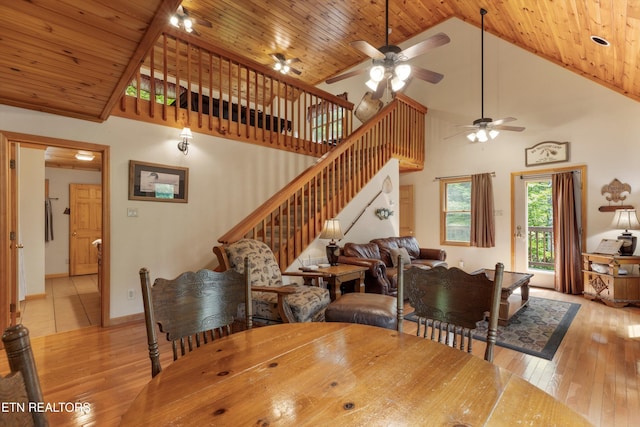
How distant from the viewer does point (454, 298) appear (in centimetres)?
145

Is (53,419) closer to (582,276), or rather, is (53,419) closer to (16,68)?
(16,68)

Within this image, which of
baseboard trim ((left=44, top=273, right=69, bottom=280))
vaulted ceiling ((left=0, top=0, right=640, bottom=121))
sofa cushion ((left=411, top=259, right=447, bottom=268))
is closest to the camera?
vaulted ceiling ((left=0, top=0, right=640, bottom=121))

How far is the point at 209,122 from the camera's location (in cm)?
416

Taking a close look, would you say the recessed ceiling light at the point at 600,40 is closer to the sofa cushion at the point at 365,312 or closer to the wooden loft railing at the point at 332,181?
the wooden loft railing at the point at 332,181

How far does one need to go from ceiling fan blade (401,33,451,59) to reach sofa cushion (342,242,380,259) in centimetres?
253

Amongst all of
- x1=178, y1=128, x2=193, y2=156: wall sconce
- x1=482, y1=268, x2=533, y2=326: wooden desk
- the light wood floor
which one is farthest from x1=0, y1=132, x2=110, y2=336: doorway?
x1=482, y1=268, x2=533, y2=326: wooden desk

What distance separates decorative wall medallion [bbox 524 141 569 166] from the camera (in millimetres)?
5309

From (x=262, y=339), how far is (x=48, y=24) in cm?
218

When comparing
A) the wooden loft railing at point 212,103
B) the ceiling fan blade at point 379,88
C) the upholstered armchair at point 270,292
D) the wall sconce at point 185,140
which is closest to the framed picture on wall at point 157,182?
the wall sconce at point 185,140

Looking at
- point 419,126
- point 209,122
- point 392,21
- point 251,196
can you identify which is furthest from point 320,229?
point 392,21

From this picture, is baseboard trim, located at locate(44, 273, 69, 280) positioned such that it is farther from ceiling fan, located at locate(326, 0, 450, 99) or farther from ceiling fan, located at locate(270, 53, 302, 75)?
ceiling fan, located at locate(326, 0, 450, 99)

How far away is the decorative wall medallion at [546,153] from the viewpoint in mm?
5309

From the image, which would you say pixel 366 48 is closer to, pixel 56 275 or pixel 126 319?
pixel 126 319

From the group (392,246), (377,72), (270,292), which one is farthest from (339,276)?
(377,72)
